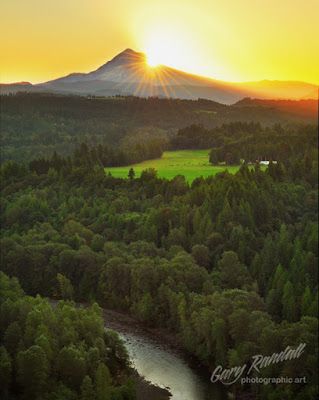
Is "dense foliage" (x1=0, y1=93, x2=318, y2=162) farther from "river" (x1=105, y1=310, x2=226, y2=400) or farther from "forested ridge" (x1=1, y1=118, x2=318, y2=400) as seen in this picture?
"river" (x1=105, y1=310, x2=226, y2=400)

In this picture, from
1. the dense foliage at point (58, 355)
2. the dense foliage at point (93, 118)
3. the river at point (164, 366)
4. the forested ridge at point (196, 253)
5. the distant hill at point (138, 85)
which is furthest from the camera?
the dense foliage at point (93, 118)

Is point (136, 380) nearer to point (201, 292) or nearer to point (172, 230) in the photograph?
point (201, 292)

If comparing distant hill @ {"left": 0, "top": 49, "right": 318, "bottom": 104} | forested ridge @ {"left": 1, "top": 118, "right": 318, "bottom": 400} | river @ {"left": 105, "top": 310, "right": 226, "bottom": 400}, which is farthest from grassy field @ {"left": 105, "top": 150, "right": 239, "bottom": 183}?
river @ {"left": 105, "top": 310, "right": 226, "bottom": 400}

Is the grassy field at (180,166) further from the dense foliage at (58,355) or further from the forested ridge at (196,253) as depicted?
the dense foliage at (58,355)

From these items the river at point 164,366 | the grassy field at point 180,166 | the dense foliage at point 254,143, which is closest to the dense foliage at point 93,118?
the dense foliage at point 254,143

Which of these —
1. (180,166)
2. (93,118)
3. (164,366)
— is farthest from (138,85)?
(164,366)
